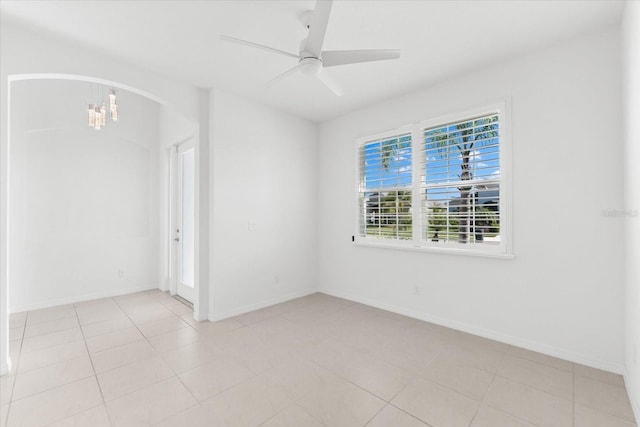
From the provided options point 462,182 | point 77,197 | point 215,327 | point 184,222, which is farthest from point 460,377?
point 77,197

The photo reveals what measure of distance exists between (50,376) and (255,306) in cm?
204

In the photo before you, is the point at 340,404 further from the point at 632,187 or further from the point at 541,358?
the point at 632,187

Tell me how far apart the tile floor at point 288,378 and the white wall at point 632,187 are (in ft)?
0.97

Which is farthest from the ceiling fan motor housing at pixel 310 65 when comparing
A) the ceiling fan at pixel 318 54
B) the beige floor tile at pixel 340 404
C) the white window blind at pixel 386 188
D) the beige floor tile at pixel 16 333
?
the beige floor tile at pixel 16 333

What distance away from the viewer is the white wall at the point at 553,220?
7.68 ft

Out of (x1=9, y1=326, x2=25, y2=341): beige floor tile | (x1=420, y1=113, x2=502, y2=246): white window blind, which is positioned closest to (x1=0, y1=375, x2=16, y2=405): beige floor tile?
(x1=9, y1=326, x2=25, y2=341): beige floor tile

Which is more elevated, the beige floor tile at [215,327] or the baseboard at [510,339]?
the baseboard at [510,339]

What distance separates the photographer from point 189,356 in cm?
259

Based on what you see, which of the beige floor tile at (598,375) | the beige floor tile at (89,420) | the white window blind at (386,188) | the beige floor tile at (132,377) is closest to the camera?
the beige floor tile at (89,420)

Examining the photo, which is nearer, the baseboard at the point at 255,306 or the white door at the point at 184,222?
the baseboard at the point at 255,306

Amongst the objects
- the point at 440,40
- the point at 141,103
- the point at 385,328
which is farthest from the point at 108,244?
the point at 440,40

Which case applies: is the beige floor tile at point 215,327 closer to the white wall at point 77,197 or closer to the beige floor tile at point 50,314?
the beige floor tile at point 50,314

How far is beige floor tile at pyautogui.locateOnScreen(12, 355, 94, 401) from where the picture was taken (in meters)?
2.07

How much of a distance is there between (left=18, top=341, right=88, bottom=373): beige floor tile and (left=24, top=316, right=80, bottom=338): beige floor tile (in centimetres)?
52
